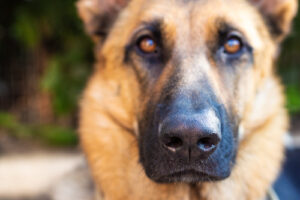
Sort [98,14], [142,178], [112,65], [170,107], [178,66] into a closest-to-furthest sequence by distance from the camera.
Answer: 1. [170,107]
2. [178,66]
3. [142,178]
4. [112,65]
5. [98,14]

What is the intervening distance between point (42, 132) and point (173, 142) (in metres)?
3.65

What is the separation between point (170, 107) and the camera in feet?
7.03

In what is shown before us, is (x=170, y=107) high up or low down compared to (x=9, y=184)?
up

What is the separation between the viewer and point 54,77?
464 cm

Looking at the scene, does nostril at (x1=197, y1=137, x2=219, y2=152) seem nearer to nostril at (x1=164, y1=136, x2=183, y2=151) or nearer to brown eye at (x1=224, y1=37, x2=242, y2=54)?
nostril at (x1=164, y1=136, x2=183, y2=151)

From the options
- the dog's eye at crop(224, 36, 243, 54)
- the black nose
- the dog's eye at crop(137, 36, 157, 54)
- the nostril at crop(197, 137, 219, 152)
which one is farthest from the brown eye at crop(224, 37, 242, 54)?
the nostril at crop(197, 137, 219, 152)

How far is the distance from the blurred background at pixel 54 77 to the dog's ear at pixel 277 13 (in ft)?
4.95

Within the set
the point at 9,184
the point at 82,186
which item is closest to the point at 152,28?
the point at 82,186

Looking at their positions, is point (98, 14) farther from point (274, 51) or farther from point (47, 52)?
point (47, 52)

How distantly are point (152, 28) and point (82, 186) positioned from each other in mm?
1362

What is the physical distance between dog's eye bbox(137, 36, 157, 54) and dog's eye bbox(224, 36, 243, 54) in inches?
19.5

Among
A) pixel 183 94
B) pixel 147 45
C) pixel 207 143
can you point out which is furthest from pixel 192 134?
pixel 147 45

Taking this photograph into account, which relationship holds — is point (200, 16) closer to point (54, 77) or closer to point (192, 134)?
point (192, 134)

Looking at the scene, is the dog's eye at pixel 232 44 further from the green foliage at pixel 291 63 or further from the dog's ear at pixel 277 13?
the green foliage at pixel 291 63
